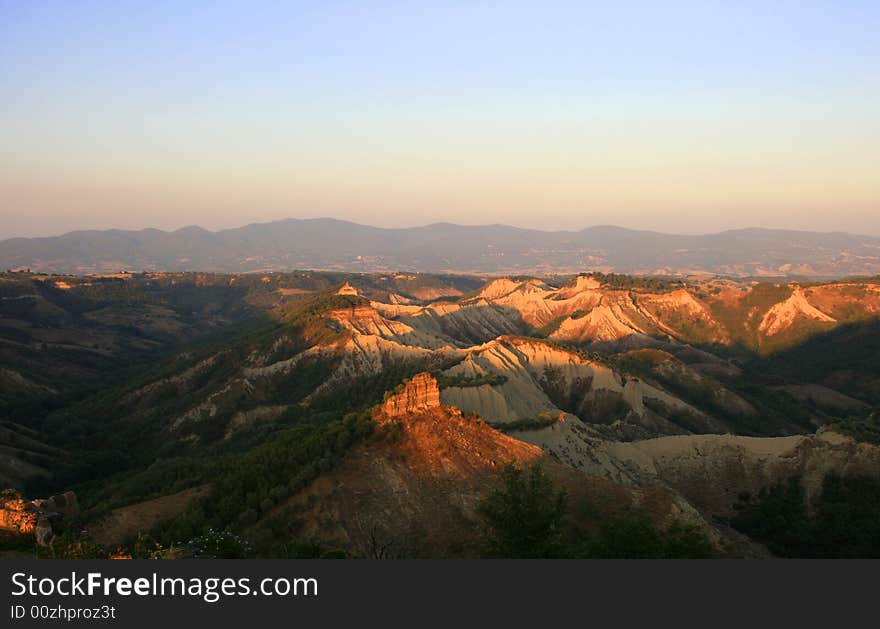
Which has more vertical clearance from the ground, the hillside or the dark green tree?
the dark green tree

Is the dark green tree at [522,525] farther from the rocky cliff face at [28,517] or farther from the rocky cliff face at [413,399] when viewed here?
the rocky cliff face at [28,517]

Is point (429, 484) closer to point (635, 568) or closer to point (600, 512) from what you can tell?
point (600, 512)

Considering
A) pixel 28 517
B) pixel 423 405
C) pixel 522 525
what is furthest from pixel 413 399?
pixel 28 517

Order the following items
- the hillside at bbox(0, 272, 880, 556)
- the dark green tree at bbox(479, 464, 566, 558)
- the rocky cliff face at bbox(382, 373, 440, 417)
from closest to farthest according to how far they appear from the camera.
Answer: the dark green tree at bbox(479, 464, 566, 558) < the hillside at bbox(0, 272, 880, 556) < the rocky cliff face at bbox(382, 373, 440, 417)

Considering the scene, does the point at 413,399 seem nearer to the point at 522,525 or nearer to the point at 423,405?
the point at 423,405

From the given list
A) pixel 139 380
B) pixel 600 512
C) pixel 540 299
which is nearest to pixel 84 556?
pixel 600 512

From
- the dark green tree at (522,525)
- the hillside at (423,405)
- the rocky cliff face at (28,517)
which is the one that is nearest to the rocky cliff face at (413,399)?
the hillside at (423,405)

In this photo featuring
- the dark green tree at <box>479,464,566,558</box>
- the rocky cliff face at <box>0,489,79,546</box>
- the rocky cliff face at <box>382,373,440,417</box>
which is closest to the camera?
the dark green tree at <box>479,464,566,558</box>

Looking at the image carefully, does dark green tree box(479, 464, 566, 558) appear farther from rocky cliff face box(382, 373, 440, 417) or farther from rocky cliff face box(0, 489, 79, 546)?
rocky cliff face box(0, 489, 79, 546)

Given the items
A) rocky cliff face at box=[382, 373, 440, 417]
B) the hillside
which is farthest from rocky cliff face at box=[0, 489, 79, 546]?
rocky cliff face at box=[382, 373, 440, 417]
